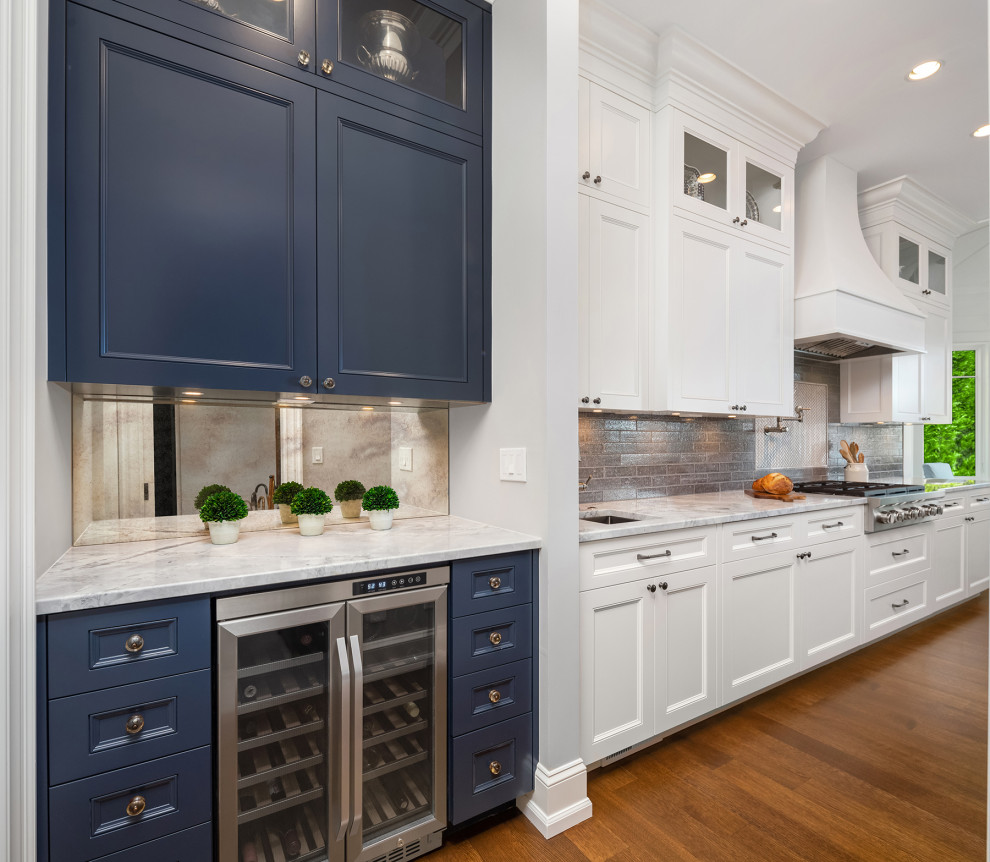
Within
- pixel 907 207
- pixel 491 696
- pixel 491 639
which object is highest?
pixel 907 207

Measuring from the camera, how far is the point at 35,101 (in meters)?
1.11

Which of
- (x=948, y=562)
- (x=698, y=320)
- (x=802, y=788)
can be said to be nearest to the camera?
(x=802, y=788)

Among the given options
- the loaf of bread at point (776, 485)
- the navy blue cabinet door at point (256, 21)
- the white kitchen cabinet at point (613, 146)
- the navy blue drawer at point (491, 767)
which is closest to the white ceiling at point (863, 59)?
the white kitchen cabinet at point (613, 146)

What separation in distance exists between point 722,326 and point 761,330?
1.16 feet

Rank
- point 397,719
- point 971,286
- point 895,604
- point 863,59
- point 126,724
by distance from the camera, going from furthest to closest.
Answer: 1. point 971,286
2. point 895,604
3. point 863,59
4. point 397,719
5. point 126,724

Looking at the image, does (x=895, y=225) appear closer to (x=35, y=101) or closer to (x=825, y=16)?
(x=825, y=16)

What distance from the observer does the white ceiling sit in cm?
221

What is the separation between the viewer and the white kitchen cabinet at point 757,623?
7.54ft

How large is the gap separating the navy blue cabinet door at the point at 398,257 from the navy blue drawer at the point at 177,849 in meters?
1.15

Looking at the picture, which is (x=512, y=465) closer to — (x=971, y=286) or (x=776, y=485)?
(x=776, y=485)

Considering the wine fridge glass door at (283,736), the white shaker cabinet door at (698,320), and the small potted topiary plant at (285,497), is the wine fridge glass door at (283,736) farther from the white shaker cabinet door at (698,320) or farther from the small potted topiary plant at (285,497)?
the white shaker cabinet door at (698,320)

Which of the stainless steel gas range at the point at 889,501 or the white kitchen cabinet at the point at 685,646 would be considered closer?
the white kitchen cabinet at the point at 685,646

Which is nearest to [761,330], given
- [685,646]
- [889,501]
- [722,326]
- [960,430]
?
[722,326]

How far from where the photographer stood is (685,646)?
2141mm
